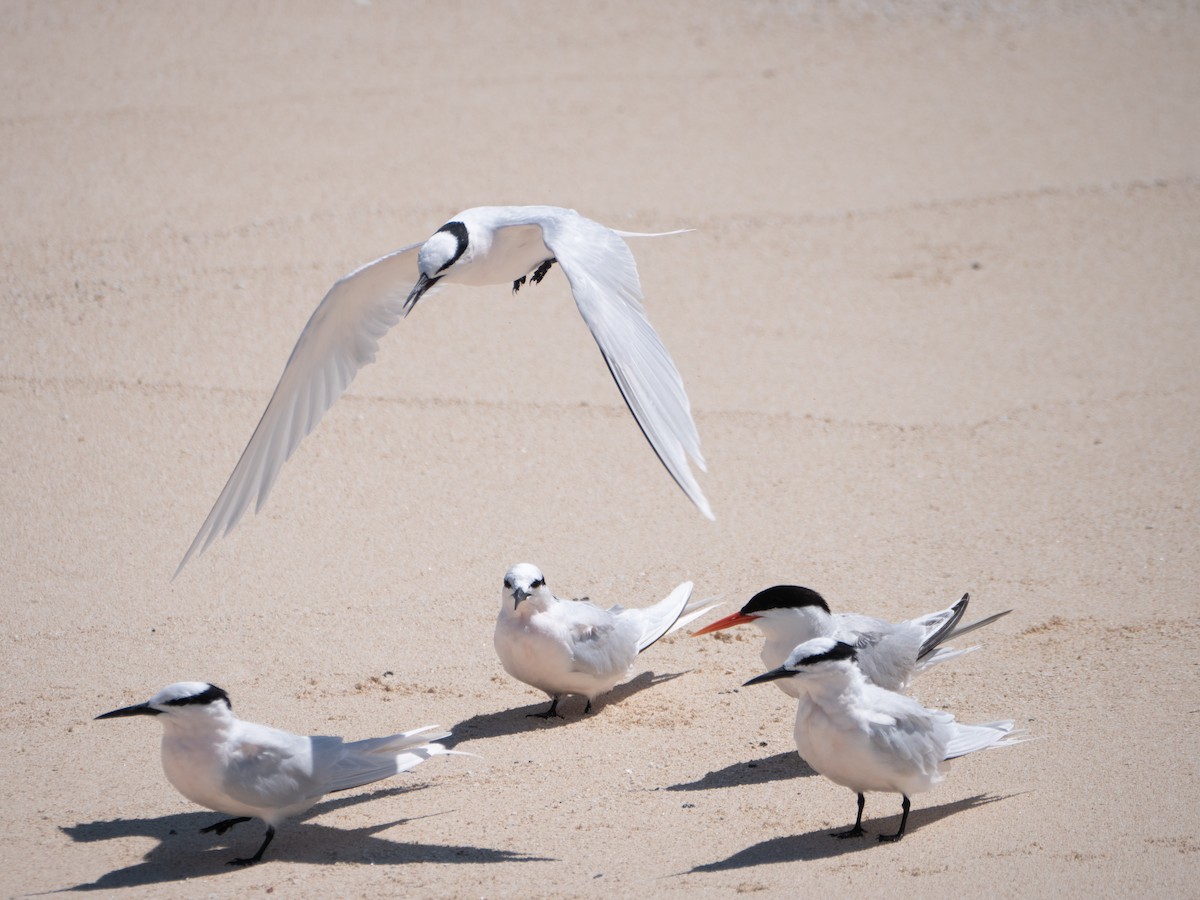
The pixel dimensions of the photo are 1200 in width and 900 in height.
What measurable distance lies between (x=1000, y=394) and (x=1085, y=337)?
3.44 ft

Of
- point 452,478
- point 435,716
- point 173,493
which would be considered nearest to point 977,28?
point 452,478

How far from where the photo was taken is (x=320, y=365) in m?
5.04

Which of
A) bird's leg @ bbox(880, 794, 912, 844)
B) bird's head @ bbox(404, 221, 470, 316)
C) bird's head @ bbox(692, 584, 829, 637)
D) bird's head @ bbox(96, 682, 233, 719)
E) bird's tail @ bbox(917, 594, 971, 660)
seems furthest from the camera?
bird's head @ bbox(404, 221, 470, 316)

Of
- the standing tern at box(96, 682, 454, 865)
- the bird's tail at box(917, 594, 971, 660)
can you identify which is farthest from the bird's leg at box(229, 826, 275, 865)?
the bird's tail at box(917, 594, 971, 660)

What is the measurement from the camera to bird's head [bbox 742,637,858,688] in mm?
3576

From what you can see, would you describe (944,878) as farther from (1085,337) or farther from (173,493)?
(1085,337)

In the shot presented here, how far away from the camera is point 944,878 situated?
11.2 feet

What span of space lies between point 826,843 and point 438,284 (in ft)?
7.84

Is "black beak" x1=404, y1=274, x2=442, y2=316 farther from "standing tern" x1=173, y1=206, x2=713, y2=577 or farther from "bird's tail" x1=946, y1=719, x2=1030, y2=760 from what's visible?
"bird's tail" x1=946, y1=719, x2=1030, y2=760

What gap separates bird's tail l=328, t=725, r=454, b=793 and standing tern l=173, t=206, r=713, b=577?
103 centimetres

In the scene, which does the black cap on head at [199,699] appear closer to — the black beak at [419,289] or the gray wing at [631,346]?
the gray wing at [631,346]

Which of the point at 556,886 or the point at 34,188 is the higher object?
the point at 34,188

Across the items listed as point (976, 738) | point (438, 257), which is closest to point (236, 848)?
point (438, 257)

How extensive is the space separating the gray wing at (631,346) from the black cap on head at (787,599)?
708mm
